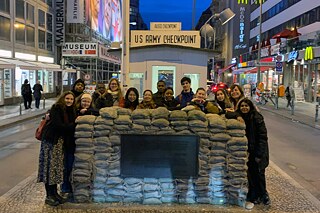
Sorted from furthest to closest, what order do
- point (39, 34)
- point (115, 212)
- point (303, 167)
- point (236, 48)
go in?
point (236, 48)
point (39, 34)
point (303, 167)
point (115, 212)

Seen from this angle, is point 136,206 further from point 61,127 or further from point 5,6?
point 5,6

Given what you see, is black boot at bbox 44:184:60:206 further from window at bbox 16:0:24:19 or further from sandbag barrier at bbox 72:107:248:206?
window at bbox 16:0:24:19

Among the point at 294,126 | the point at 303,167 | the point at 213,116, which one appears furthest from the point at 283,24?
the point at 213,116

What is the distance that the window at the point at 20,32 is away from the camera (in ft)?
A: 92.9

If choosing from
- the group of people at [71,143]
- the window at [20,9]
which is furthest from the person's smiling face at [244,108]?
the window at [20,9]

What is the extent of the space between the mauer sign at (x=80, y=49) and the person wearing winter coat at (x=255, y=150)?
89.4 feet

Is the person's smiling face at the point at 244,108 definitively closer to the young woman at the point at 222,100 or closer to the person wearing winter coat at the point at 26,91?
the young woman at the point at 222,100

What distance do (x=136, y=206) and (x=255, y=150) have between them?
1892mm

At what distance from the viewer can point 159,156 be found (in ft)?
18.9

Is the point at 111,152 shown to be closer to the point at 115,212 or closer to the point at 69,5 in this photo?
the point at 115,212

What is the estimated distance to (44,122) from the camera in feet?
19.1

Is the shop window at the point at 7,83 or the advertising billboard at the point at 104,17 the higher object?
the advertising billboard at the point at 104,17

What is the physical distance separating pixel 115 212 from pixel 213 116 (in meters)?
1.92

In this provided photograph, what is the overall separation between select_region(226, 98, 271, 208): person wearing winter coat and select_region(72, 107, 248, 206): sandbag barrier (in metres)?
0.27
